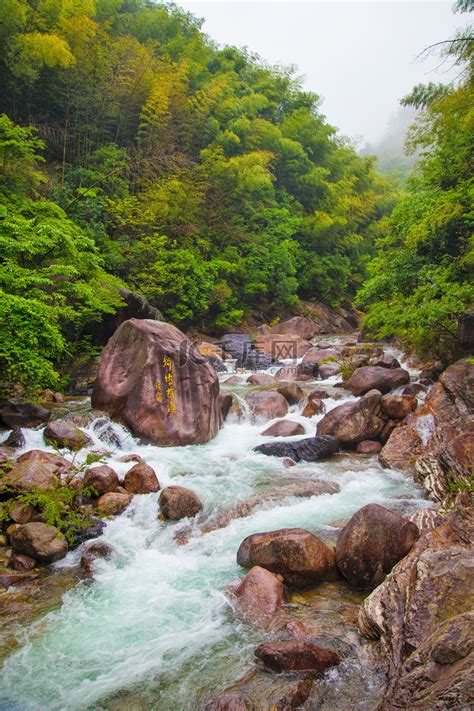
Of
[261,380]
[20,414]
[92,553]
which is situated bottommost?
Result: [92,553]

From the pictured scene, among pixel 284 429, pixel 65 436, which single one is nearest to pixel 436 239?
pixel 284 429

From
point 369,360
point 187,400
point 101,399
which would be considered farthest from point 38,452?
point 369,360

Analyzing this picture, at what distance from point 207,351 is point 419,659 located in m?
15.2

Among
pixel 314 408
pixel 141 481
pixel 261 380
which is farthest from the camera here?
pixel 261 380

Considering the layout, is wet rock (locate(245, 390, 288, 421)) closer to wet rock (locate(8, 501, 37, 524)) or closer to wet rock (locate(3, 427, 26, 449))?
wet rock (locate(3, 427, 26, 449))

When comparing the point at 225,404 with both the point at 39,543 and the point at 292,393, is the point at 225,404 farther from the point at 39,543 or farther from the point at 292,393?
the point at 39,543

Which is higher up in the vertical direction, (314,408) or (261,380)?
(261,380)

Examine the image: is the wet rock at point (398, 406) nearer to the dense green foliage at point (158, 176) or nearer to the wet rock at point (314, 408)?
the wet rock at point (314, 408)

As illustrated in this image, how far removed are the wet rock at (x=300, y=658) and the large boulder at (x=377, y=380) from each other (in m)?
8.39

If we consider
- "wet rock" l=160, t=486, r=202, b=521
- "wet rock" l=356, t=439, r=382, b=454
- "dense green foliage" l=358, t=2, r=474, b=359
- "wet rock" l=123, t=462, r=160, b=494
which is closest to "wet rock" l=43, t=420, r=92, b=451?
"wet rock" l=123, t=462, r=160, b=494

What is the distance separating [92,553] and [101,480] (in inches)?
56.2

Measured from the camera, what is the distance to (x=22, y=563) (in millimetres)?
4824

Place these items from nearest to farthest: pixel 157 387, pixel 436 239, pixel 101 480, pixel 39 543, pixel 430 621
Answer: pixel 430 621
pixel 39 543
pixel 101 480
pixel 157 387
pixel 436 239

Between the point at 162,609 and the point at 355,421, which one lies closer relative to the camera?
the point at 162,609
